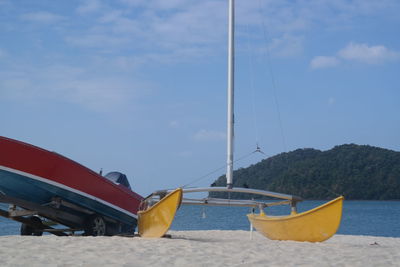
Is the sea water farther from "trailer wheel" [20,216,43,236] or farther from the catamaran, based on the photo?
the catamaran

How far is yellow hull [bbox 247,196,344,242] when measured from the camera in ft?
34.9

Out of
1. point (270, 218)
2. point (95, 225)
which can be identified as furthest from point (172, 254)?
point (95, 225)

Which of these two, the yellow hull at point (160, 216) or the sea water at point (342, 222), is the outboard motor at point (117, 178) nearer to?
the yellow hull at point (160, 216)

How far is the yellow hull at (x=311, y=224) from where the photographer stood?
10641 mm

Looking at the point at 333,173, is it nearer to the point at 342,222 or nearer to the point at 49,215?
the point at 342,222

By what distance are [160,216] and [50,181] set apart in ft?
7.09

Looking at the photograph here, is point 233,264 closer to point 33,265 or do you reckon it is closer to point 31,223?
point 33,265

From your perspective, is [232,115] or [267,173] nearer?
[232,115]

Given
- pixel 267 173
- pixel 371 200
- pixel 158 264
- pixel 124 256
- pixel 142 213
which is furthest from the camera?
pixel 371 200

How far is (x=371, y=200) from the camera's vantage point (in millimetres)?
71312

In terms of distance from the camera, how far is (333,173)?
62.7 metres

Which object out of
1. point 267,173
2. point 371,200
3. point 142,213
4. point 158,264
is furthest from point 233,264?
point 371,200

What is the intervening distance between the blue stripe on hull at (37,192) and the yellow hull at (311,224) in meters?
3.45

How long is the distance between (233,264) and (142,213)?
4.19 m
